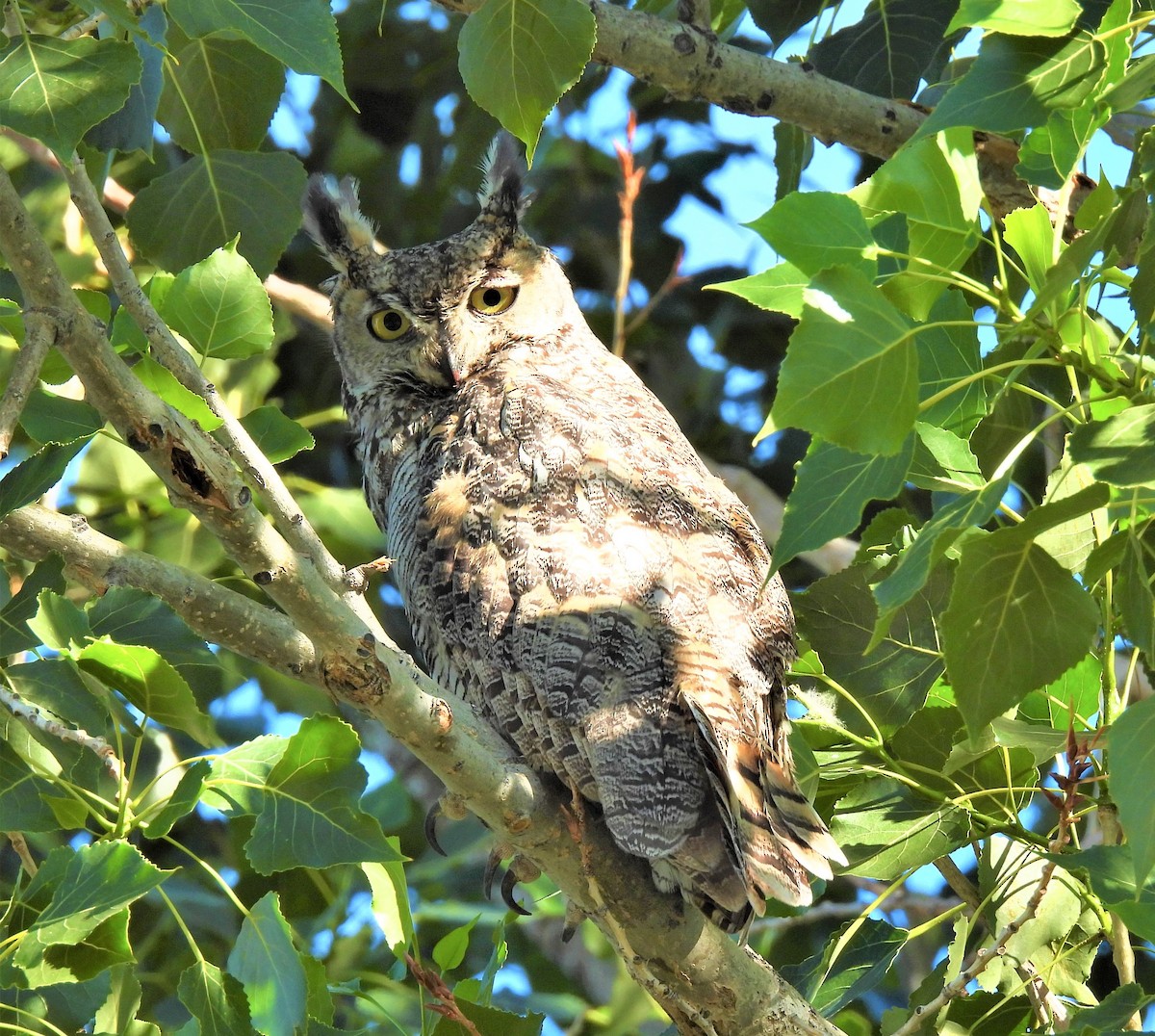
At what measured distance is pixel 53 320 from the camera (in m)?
1.24

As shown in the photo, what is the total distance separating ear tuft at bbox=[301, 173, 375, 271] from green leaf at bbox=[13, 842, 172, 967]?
1919 mm

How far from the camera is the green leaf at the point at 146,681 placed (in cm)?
148

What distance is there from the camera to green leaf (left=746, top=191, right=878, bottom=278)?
1.31 metres

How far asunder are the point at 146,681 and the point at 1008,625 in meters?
0.94

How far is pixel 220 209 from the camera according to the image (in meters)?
1.76

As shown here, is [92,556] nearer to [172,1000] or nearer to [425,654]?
[425,654]

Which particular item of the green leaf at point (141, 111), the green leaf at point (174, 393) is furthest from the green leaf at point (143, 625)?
the green leaf at point (141, 111)

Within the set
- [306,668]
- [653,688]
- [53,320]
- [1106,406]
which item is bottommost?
[653,688]

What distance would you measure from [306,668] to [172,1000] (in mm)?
1943

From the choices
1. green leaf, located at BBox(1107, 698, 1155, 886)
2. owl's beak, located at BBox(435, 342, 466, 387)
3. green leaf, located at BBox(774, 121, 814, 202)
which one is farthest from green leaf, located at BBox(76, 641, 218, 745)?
green leaf, located at BBox(774, 121, 814, 202)

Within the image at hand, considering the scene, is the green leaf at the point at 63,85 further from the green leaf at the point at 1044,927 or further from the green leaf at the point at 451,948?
the green leaf at the point at 1044,927

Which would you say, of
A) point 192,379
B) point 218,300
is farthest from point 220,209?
point 192,379

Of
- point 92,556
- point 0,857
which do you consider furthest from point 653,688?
point 0,857

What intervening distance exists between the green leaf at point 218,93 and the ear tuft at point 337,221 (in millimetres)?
1226
